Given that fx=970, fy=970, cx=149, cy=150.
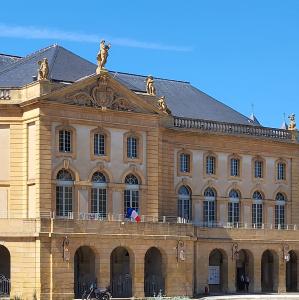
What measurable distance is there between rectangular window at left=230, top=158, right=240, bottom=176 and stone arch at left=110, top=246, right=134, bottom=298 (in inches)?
480

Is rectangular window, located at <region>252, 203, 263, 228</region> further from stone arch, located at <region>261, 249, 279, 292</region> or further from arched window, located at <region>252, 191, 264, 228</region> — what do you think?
stone arch, located at <region>261, 249, 279, 292</region>

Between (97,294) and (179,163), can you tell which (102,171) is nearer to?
(179,163)

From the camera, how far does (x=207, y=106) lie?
250 ft

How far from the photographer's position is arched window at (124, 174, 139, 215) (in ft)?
210

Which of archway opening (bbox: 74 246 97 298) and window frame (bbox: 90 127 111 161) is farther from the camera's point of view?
window frame (bbox: 90 127 111 161)

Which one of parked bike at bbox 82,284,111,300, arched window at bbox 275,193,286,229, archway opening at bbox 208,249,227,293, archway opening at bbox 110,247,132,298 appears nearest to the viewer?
parked bike at bbox 82,284,111,300

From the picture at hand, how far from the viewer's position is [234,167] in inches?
2881

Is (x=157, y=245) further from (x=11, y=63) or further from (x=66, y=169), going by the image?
(x=11, y=63)

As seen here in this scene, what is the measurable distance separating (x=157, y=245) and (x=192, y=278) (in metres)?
3.83

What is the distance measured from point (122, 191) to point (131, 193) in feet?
2.57

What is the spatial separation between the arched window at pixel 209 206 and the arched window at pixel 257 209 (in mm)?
3748

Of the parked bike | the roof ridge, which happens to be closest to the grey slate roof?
the roof ridge

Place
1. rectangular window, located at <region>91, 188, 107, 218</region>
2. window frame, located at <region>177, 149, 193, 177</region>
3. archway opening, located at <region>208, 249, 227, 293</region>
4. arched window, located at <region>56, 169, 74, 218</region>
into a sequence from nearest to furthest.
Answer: arched window, located at <region>56, 169, 74, 218</region> → rectangular window, located at <region>91, 188, 107, 218</region> → archway opening, located at <region>208, 249, 227, 293</region> → window frame, located at <region>177, 149, 193, 177</region>

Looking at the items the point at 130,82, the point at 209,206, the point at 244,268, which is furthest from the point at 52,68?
the point at 244,268
